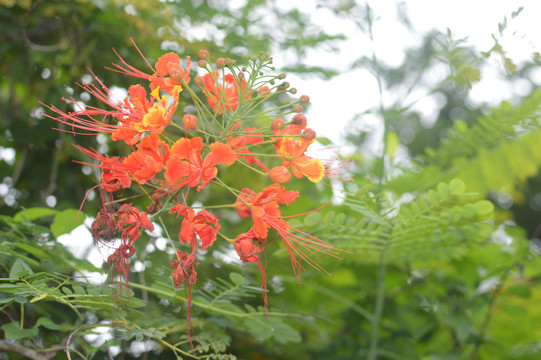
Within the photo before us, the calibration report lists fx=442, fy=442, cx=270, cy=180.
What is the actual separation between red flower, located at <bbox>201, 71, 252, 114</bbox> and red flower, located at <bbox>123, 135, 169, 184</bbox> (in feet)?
0.60

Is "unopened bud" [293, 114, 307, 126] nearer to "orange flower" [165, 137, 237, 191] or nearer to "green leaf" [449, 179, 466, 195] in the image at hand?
"orange flower" [165, 137, 237, 191]

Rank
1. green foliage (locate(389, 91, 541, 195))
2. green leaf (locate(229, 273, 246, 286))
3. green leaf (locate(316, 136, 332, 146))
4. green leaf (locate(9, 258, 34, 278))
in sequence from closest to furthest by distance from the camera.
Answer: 1. green leaf (locate(9, 258, 34, 278))
2. green leaf (locate(229, 273, 246, 286))
3. green leaf (locate(316, 136, 332, 146))
4. green foliage (locate(389, 91, 541, 195))

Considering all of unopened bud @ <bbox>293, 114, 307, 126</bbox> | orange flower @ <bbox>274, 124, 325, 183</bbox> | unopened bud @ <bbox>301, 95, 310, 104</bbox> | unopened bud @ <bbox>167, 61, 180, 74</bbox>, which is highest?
unopened bud @ <bbox>167, 61, 180, 74</bbox>

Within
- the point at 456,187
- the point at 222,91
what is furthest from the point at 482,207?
the point at 222,91

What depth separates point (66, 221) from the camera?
1.29 m

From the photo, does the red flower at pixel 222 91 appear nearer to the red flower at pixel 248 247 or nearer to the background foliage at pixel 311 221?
the red flower at pixel 248 247

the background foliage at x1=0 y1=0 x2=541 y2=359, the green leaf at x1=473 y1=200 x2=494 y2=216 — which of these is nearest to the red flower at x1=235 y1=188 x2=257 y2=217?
the background foliage at x1=0 y1=0 x2=541 y2=359

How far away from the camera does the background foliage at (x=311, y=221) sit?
1.39 meters

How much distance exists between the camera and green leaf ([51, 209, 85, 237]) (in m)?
1.28

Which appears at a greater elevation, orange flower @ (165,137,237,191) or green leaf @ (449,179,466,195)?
orange flower @ (165,137,237,191)

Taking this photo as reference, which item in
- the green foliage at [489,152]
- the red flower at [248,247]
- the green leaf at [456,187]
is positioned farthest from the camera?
the green foliage at [489,152]

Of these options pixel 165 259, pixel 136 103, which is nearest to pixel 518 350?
pixel 165 259

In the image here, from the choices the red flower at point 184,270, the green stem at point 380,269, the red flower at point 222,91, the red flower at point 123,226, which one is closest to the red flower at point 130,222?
the red flower at point 123,226

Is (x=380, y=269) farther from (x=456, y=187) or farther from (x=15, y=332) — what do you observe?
(x=15, y=332)
